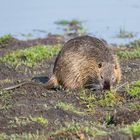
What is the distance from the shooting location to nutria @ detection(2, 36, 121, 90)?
1020cm

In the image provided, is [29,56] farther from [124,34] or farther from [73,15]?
[73,15]

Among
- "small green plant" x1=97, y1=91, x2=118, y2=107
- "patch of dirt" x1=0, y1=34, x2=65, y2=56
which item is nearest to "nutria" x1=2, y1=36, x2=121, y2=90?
"small green plant" x1=97, y1=91, x2=118, y2=107

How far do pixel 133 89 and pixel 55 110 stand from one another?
152cm

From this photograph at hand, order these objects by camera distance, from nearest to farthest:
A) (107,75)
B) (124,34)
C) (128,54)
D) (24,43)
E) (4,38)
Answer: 1. (107,75)
2. (128,54)
3. (4,38)
4. (24,43)
5. (124,34)

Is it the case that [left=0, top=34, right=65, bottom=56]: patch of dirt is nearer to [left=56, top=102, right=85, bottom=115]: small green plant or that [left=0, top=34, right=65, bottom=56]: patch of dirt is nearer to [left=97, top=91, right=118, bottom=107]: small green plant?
[left=97, top=91, right=118, bottom=107]: small green plant

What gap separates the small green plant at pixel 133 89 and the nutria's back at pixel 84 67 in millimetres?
207

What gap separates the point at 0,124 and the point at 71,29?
9.15m

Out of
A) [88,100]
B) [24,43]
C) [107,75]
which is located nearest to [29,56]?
[24,43]

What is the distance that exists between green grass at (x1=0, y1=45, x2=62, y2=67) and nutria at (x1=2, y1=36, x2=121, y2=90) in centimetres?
193

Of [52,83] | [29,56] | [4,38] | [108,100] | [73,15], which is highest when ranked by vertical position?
[73,15]

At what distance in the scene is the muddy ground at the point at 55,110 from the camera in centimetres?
774

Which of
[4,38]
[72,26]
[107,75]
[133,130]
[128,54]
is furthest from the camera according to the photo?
[72,26]

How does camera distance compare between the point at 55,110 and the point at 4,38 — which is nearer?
the point at 55,110

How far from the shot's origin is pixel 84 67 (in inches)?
406
